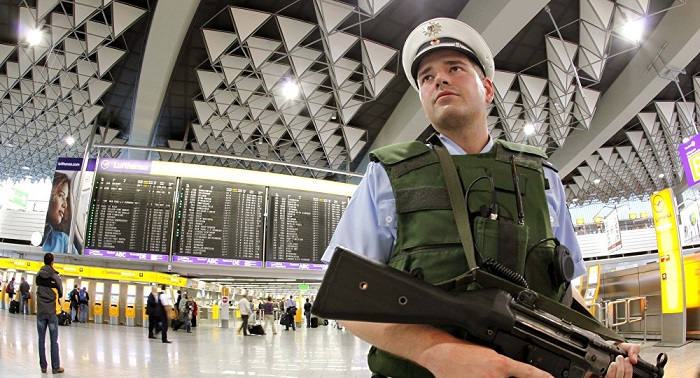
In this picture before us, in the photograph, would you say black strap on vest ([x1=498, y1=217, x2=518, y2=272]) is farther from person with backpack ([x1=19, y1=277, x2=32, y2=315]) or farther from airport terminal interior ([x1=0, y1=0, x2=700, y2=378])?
person with backpack ([x1=19, y1=277, x2=32, y2=315])

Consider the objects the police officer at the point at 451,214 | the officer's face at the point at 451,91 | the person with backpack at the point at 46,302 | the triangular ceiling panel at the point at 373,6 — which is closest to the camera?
the police officer at the point at 451,214

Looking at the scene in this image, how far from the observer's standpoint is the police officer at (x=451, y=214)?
3.22 feet

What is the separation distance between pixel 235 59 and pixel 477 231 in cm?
1070

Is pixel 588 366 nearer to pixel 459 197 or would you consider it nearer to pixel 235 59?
pixel 459 197

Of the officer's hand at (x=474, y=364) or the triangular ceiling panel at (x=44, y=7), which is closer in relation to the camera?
the officer's hand at (x=474, y=364)

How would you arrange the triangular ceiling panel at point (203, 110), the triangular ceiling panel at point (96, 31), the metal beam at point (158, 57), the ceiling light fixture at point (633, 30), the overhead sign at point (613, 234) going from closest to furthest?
the metal beam at point (158, 57) < the ceiling light fixture at point (633, 30) < the triangular ceiling panel at point (96, 31) < the triangular ceiling panel at point (203, 110) < the overhead sign at point (613, 234)

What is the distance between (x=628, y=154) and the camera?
18.0 metres

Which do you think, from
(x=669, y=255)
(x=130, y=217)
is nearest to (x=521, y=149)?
(x=669, y=255)

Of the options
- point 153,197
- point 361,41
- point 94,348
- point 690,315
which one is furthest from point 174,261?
point 690,315

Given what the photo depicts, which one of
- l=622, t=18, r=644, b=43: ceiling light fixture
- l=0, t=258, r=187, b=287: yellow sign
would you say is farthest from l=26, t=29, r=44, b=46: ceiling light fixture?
l=622, t=18, r=644, b=43: ceiling light fixture

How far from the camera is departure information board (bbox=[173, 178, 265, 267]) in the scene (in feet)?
33.0

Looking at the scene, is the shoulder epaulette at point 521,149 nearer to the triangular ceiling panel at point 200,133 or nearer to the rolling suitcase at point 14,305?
the triangular ceiling panel at point 200,133

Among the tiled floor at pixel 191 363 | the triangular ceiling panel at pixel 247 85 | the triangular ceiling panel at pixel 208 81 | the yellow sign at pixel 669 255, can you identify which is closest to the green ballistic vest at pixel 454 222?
the tiled floor at pixel 191 363

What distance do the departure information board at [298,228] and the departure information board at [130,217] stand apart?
2415mm
